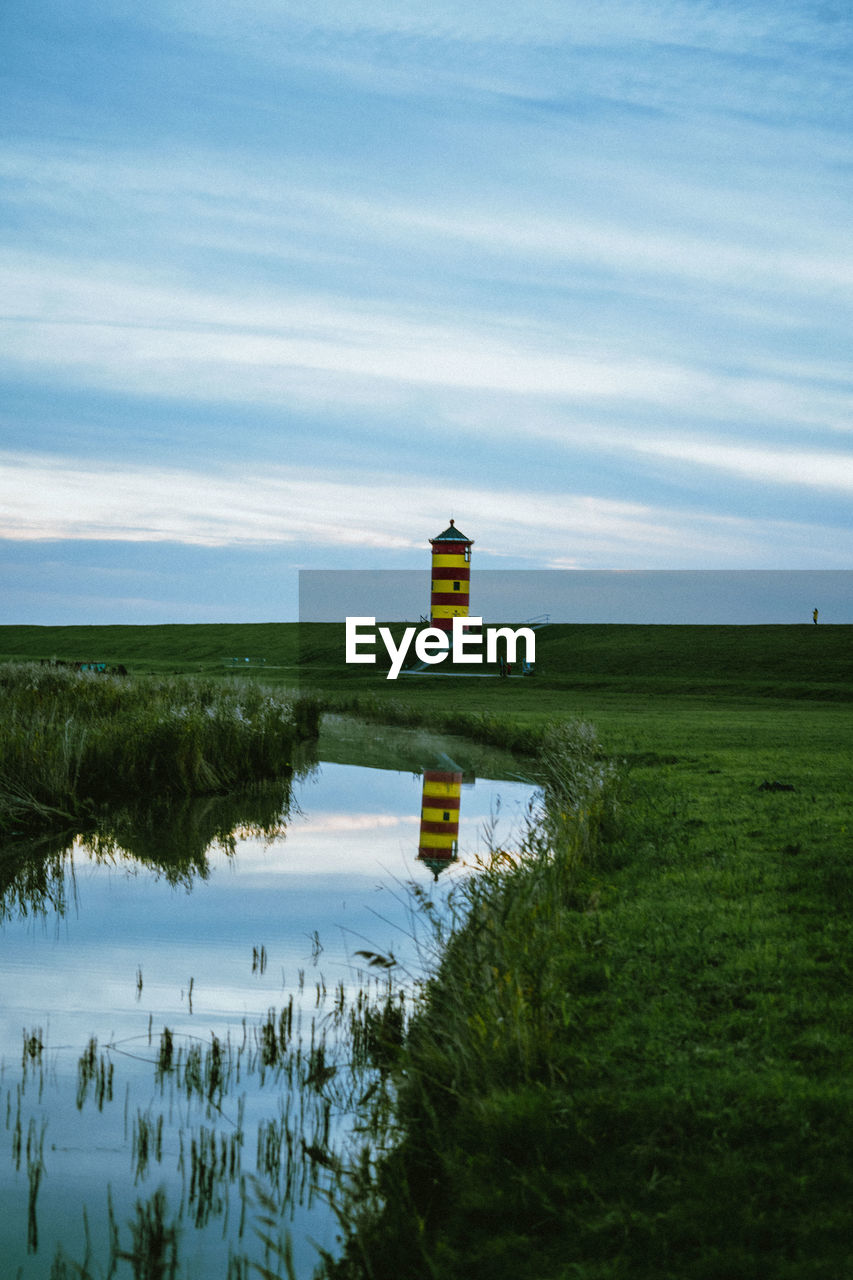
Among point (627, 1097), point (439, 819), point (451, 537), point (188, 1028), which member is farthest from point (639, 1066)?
point (451, 537)

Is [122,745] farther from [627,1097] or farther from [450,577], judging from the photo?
[450,577]

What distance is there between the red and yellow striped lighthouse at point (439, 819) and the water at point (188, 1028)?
5.1 inches

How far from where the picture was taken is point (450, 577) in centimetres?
4888

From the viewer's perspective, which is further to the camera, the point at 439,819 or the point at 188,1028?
the point at 439,819

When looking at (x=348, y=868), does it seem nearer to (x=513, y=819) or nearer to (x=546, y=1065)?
(x=513, y=819)

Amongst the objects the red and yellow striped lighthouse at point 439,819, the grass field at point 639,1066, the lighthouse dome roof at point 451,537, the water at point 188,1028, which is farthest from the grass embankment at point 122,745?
the lighthouse dome roof at point 451,537

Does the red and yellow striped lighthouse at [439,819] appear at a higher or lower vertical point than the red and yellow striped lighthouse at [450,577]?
lower

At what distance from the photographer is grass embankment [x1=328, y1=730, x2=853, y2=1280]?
3.71 meters

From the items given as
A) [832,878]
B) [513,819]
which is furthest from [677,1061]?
[513,819]

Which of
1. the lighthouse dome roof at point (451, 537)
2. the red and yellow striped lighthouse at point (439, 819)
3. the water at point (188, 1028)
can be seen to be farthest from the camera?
the lighthouse dome roof at point (451, 537)

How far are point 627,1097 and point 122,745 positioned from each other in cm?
1201

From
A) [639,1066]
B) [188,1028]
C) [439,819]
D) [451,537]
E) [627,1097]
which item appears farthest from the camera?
[451,537]

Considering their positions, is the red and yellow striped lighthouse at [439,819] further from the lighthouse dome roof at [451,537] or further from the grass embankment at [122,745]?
the lighthouse dome roof at [451,537]

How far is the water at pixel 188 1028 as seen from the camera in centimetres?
462
